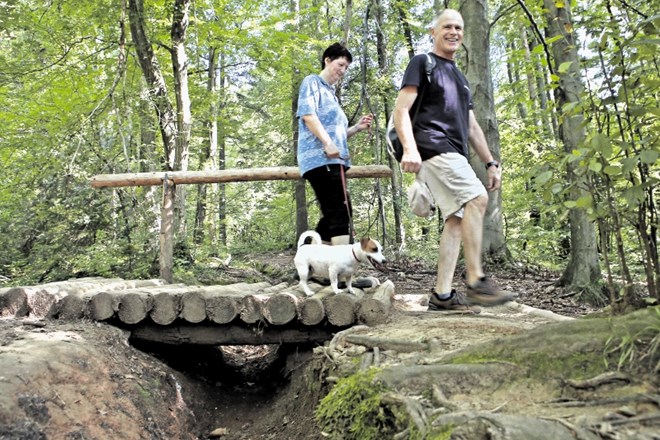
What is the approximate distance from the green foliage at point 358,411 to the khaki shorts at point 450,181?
5.05 feet

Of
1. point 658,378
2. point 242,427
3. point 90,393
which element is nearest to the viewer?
point 658,378

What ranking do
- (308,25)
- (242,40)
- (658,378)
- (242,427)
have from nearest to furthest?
1. (658,378)
2. (242,427)
3. (242,40)
4. (308,25)

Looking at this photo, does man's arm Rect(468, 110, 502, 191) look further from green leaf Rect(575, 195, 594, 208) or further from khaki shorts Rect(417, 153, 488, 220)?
green leaf Rect(575, 195, 594, 208)

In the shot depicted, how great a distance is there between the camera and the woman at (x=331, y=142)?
4336mm

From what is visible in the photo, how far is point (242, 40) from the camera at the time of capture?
11.2 m

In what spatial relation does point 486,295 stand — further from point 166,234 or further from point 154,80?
point 154,80

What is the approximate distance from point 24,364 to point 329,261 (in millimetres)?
2266

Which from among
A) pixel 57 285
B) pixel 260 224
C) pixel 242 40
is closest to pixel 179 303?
pixel 57 285

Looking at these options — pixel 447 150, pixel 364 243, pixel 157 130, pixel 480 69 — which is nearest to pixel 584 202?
pixel 447 150

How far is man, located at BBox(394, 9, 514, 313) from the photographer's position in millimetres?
3477

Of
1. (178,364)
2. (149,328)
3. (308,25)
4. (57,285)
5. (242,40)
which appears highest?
(308,25)

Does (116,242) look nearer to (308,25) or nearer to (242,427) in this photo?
(242,427)

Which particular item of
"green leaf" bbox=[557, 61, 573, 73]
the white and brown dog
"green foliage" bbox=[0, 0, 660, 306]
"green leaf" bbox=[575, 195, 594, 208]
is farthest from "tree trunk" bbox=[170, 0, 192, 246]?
"green leaf" bbox=[575, 195, 594, 208]

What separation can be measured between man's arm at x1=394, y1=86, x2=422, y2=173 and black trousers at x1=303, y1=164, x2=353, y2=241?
1.06 m
